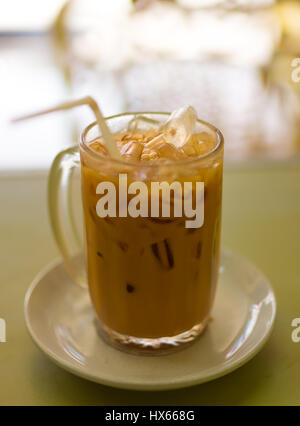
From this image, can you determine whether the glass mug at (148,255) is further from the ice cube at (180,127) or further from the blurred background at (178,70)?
the blurred background at (178,70)

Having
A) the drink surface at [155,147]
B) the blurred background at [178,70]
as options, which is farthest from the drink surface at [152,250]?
the blurred background at [178,70]

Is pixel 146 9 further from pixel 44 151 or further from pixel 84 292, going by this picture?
pixel 84 292

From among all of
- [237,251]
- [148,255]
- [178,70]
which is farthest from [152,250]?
[178,70]

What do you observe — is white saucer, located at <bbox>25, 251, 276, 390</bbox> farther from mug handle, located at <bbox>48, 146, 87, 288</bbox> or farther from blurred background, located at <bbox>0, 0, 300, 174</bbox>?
blurred background, located at <bbox>0, 0, 300, 174</bbox>

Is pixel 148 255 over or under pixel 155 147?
under

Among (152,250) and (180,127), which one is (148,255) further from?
(180,127)

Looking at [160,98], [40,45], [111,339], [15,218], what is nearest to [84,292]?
[111,339]

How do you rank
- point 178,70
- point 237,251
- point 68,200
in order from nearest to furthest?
point 68,200
point 237,251
point 178,70
